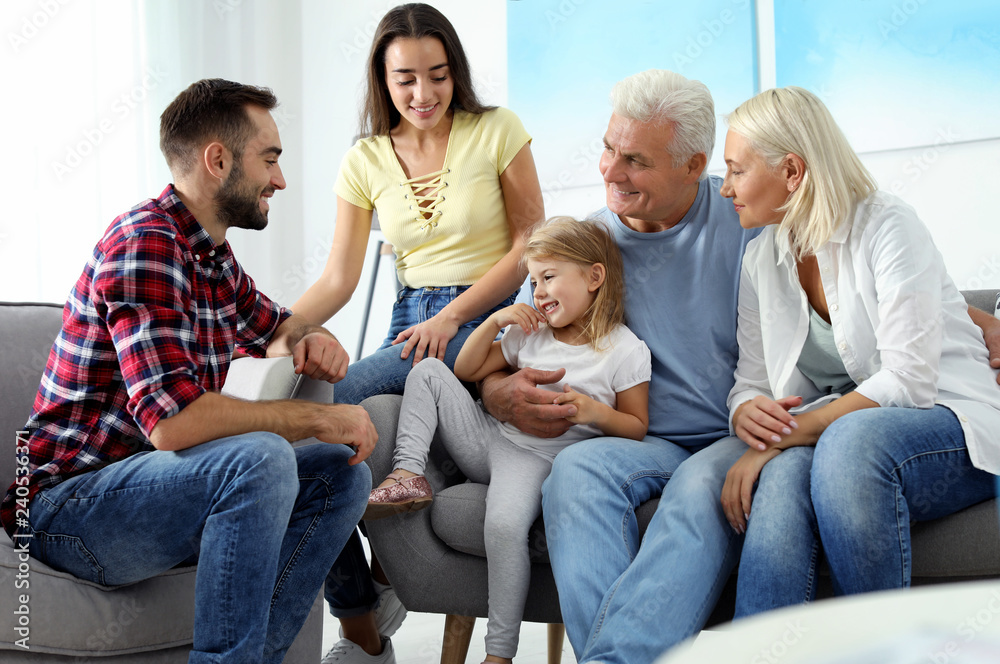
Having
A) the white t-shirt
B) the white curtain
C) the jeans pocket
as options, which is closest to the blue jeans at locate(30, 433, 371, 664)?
the jeans pocket

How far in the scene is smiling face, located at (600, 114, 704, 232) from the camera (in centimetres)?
163

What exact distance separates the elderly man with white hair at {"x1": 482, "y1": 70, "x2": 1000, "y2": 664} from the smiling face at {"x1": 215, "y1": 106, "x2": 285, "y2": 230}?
0.56m

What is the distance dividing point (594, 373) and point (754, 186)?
0.45m

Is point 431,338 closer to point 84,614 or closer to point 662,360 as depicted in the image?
point 662,360

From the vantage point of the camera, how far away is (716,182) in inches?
69.4

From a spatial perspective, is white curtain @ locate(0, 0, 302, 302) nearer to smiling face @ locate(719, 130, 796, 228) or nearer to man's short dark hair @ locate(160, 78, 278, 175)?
man's short dark hair @ locate(160, 78, 278, 175)

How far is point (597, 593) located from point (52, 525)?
2.67 feet

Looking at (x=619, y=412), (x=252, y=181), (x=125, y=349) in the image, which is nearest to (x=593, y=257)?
(x=619, y=412)

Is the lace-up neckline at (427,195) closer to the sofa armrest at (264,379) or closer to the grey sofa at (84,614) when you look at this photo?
the sofa armrest at (264,379)

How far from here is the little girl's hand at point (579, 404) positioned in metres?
1.52

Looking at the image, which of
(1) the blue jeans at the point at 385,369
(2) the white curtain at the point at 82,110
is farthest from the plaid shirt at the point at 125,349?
(2) the white curtain at the point at 82,110

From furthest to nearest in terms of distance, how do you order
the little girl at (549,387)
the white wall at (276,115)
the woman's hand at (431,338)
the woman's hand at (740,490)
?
1. the white wall at (276,115)
2. the woman's hand at (431,338)
3. the little girl at (549,387)
4. the woman's hand at (740,490)

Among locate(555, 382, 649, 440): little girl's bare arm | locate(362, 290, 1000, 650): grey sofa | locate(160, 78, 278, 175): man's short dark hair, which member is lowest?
locate(362, 290, 1000, 650): grey sofa

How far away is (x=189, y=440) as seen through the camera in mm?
1204
